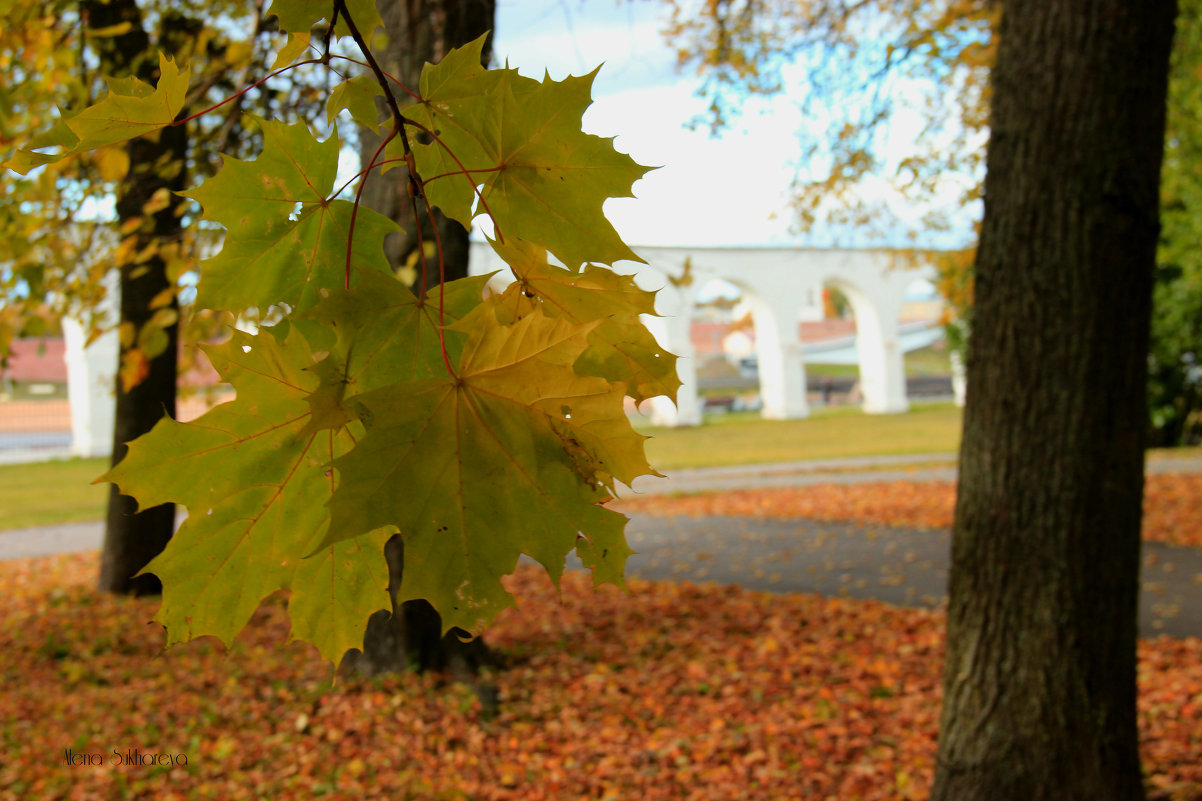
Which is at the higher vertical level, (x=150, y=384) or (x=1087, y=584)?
(x=150, y=384)

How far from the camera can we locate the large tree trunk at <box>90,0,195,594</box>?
5.02 m

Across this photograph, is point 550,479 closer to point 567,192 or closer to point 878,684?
point 567,192

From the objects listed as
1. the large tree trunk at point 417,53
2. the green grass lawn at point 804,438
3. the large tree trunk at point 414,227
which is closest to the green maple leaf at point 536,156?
the large tree trunk at point 414,227

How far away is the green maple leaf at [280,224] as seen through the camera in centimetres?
65

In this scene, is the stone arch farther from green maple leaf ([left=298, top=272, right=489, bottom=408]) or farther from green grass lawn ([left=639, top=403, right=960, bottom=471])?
green maple leaf ([left=298, top=272, right=489, bottom=408])

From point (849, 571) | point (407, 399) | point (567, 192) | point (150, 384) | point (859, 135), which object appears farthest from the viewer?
point (849, 571)

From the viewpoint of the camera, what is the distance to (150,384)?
6.52 metres

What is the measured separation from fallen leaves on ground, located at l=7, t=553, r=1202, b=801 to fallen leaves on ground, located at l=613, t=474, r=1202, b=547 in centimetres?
347

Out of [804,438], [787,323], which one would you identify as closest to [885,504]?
[804,438]

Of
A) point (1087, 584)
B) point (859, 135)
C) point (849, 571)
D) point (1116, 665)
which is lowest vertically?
point (849, 571)

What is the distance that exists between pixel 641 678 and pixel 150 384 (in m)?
4.15

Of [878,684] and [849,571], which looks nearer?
[878,684]

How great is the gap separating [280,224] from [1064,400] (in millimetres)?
2747

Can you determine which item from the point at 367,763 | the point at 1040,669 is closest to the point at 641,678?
the point at 367,763
